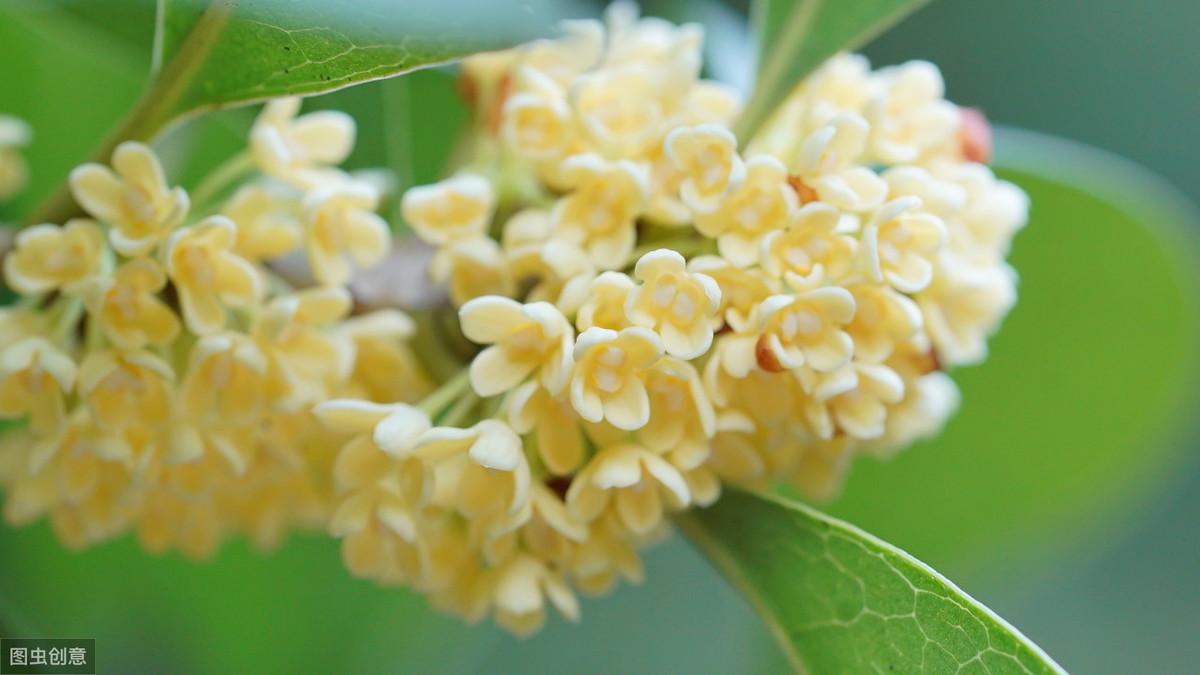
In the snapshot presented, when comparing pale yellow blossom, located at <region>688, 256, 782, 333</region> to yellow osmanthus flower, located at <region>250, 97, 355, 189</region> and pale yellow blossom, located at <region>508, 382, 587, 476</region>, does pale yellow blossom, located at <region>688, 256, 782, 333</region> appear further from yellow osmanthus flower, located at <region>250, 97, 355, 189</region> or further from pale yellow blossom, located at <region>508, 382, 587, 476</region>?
yellow osmanthus flower, located at <region>250, 97, 355, 189</region>

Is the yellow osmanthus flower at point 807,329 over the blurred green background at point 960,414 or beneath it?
over

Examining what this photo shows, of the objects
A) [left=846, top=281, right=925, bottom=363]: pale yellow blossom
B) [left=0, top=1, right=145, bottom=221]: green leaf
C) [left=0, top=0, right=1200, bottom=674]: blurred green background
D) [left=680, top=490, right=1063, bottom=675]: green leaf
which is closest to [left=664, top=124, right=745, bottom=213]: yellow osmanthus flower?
[left=846, top=281, right=925, bottom=363]: pale yellow blossom

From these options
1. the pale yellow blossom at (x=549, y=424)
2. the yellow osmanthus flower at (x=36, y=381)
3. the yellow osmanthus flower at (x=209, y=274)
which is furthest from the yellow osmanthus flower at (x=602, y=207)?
the yellow osmanthus flower at (x=36, y=381)

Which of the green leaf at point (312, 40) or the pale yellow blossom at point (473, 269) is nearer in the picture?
the green leaf at point (312, 40)

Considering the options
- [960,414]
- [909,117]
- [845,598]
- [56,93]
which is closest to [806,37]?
[909,117]

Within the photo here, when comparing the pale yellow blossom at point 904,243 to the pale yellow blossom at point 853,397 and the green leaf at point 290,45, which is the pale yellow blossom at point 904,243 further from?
the green leaf at point 290,45

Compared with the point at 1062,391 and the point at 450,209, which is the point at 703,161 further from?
the point at 1062,391
